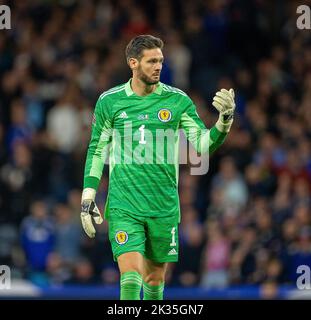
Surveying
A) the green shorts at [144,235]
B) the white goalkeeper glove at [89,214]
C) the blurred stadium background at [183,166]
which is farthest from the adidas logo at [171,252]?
the blurred stadium background at [183,166]

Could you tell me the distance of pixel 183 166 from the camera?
17.3 metres

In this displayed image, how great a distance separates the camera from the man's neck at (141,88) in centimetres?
1035

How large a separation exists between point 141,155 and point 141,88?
24.3 inches

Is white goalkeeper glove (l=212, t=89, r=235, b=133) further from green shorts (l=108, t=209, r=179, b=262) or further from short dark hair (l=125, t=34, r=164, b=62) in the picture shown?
green shorts (l=108, t=209, r=179, b=262)

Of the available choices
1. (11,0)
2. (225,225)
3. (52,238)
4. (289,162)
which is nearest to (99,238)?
(52,238)

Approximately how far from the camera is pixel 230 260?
635 inches

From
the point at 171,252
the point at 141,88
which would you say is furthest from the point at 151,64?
the point at 171,252

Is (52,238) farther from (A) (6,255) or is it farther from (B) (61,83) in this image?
(B) (61,83)

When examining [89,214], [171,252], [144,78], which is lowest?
[171,252]

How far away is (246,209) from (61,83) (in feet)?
12.8

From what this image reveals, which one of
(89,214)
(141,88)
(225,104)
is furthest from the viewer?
(141,88)

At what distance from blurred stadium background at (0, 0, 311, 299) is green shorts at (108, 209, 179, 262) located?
16.7ft

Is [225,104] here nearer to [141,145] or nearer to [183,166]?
[141,145]

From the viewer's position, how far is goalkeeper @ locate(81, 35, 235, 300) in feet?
33.4
